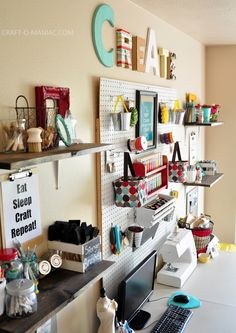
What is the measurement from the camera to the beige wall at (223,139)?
3729mm

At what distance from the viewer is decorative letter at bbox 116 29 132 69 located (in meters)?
1.90

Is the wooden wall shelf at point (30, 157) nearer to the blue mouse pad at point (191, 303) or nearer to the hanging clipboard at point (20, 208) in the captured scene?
the hanging clipboard at point (20, 208)

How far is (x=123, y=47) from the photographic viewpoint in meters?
1.92

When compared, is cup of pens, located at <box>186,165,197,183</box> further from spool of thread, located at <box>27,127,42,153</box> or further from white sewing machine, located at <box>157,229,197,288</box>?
spool of thread, located at <box>27,127,42,153</box>

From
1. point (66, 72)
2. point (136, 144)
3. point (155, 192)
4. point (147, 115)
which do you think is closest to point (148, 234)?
point (155, 192)

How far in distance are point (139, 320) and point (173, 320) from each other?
0.19m

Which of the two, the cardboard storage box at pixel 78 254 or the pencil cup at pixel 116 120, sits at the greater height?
the pencil cup at pixel 116 120

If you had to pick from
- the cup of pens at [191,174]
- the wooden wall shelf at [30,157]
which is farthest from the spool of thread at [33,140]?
the cup of pens at [191,174]

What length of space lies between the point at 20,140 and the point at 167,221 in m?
1.72

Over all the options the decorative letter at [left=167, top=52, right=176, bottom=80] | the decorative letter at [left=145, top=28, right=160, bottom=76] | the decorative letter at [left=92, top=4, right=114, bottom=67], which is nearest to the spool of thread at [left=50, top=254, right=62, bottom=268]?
the decorative letter at [left=92, top=4, right=114, bottom=67]

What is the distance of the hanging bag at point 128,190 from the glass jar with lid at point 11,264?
0.79m

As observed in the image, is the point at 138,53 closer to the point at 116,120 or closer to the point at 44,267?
the point at 116,120

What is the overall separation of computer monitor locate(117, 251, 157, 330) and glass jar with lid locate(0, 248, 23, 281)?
2.51 ft

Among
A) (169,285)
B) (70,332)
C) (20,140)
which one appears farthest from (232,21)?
(70,332)
